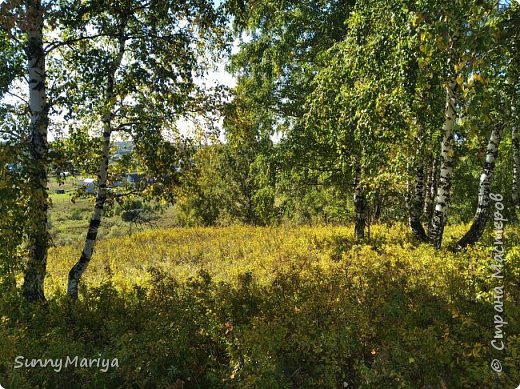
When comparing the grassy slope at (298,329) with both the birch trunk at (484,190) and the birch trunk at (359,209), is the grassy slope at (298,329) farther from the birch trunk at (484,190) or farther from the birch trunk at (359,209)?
the birch trunk at (359,209)

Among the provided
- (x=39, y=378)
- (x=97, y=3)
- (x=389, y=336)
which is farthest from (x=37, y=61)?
(x=389, y=336)

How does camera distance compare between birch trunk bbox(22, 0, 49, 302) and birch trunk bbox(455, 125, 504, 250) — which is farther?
birch trunk bbox(455, 125, 504, 250)

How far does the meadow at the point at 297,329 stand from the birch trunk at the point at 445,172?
2.46 feet

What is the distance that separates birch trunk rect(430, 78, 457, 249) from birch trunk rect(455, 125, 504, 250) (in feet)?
3.09

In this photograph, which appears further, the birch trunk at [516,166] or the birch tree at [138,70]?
the birch trunk at [516,166]

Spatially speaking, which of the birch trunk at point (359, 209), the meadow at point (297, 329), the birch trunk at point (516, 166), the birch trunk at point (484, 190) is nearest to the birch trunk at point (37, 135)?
the meadow at point (297, 329)

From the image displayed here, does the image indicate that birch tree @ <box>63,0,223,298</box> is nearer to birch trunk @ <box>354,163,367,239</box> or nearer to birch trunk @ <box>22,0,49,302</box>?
birch trunk @ <box>22,0,49,302</box>

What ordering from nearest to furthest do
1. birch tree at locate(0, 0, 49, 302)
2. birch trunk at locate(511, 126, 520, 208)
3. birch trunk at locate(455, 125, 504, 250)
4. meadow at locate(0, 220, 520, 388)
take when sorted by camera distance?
meadow at locate(0, 220, 520, 388) < birch tree at locate(0, 0, 49, 302) < birch trunk at locate(455, 125, 504, 250) < birch trunk at locate(511, 126, 520, 208)

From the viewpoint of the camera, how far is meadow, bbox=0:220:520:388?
442cm

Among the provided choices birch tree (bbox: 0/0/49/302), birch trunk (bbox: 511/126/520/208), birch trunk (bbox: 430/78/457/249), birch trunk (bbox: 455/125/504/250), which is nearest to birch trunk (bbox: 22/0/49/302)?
birch tree (bbox: 0/0/49/302)

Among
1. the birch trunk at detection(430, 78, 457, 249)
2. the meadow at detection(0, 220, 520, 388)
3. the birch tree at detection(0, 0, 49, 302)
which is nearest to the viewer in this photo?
the meadow at detection(0, 220, 520, 388)

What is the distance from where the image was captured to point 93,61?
6156mm

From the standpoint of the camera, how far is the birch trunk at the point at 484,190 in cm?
961

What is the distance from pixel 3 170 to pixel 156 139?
2.56 metres
